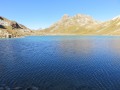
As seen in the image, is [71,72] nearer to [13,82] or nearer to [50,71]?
[50,71]

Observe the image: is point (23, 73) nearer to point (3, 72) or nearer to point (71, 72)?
point (3, 72)

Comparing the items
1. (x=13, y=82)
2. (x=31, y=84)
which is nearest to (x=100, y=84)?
(x=31, y=84)

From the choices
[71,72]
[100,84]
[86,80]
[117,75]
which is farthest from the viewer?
[71,72]

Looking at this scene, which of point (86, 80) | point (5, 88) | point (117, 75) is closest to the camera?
point (5, 88)

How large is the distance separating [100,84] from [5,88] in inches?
762

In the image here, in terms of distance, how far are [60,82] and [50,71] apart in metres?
10.3

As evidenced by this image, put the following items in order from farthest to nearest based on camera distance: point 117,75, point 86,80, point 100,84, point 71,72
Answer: point 71,72 → point 117,75 → point 86,80 → point 100,84

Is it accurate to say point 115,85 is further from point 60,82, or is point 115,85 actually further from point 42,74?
point 42,74

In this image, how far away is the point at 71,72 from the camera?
46250 mm

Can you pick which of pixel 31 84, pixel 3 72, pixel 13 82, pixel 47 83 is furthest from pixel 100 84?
pixel 3 72

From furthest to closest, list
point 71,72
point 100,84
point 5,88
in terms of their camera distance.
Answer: point 71,72
point 100,84
point 5,88

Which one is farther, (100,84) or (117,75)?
(117,75)

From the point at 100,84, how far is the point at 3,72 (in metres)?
26.0

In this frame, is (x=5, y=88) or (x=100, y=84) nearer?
(x=5, y=88)
